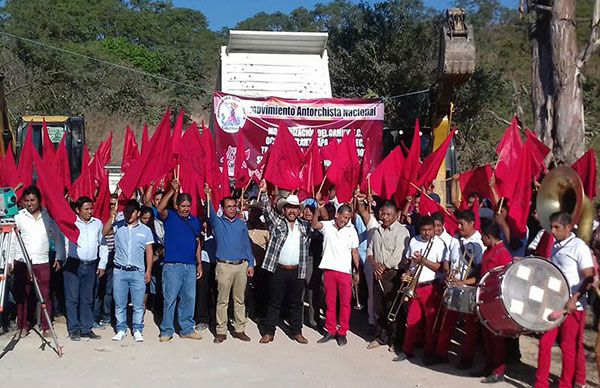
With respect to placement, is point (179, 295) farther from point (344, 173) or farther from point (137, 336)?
point (344, 173)

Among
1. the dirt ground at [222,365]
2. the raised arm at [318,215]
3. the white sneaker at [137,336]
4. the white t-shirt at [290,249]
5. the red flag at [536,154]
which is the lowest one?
the dirt ground at [222,365]

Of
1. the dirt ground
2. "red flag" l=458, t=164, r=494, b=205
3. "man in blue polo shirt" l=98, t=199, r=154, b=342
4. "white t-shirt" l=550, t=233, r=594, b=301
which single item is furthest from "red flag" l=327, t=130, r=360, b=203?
"white t-shirt" l=550, t=233, r=594, b=301

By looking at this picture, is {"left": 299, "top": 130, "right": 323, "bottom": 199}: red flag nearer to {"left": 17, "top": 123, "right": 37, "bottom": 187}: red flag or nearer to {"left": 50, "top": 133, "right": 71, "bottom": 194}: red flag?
{"left": 50, "top": 133, "right": 71, "bottom": 194}: red flag

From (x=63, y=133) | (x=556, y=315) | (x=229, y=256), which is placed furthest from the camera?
(x=63, y=133)

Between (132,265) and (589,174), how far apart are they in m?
5.01

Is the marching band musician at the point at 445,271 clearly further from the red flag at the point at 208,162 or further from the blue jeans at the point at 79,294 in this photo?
the blue jeans at the point at 79,294

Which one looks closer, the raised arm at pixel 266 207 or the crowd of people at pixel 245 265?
the crowd of people at pixel 245 265

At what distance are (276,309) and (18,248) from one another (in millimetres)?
2977

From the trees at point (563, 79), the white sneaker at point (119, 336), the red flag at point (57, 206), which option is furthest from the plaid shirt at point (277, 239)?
the trees at point (563, 79)

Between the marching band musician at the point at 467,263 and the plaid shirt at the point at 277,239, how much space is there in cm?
185

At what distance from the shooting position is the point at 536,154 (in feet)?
27.2

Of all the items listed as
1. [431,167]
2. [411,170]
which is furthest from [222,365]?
[431,167]

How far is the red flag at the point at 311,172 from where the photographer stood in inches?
372

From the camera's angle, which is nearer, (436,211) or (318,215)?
(436,211)
